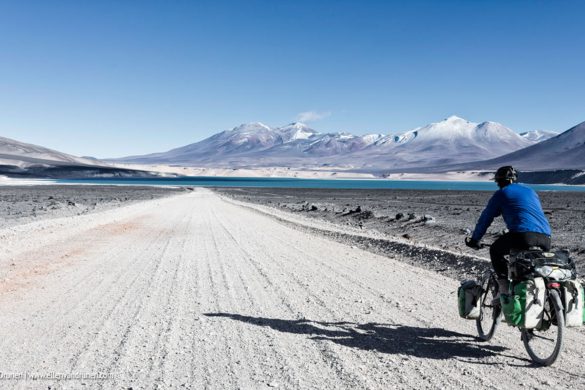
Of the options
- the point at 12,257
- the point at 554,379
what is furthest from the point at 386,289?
the point at 12,257

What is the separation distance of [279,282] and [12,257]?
8369mm

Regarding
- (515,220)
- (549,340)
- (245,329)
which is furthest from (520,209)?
(245,329)

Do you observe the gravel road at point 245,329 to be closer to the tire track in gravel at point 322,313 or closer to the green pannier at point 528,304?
the tire track in gravel at point 322,313

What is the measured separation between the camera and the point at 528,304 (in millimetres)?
6035

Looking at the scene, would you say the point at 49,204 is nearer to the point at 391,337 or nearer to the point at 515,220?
the point at 391,337

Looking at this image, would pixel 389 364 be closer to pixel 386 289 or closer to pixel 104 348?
pixel 104 348

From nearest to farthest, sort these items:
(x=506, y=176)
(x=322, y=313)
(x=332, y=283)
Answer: (x=506, y=176)
(x=322, y=313)
(x=332, y=283)

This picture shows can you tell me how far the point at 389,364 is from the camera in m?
6.35

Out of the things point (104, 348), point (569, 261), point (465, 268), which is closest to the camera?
point (569, 261)

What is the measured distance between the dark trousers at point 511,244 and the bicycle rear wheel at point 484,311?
384mm

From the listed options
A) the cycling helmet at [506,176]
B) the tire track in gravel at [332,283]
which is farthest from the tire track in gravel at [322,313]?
the cycling helmet at [506,176]

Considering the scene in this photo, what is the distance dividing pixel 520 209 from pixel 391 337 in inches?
97.3

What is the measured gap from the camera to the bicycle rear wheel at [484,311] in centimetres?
702

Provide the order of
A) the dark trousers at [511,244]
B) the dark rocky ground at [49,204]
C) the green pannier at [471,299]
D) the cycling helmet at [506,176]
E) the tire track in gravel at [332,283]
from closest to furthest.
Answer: the dark trousers at [511,244] < the tire track in gravel at [332,283] < the cycling helmet at [506,176] < the green pannier at [471,299] < the dark rocky ground at [49,204]
